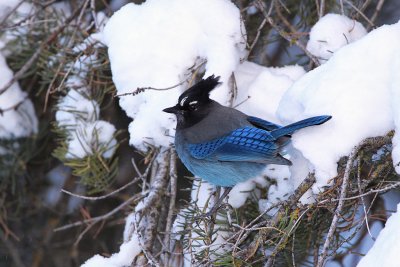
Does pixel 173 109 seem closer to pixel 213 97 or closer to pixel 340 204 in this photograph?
pixel 213 97

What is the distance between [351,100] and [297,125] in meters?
0.19

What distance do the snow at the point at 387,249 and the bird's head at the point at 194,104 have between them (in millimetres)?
1043

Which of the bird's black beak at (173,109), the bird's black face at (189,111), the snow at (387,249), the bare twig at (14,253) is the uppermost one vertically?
the snow at (387,249)

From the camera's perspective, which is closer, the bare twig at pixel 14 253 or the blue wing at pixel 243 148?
the blue wing at pixel 243 148

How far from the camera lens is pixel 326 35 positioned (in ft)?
8.73

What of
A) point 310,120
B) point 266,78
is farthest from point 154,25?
point 310,120

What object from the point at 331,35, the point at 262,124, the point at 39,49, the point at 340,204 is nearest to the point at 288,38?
the point at 331,35

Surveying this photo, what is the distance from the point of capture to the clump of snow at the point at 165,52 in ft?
8.90

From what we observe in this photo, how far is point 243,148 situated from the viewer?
2713mm

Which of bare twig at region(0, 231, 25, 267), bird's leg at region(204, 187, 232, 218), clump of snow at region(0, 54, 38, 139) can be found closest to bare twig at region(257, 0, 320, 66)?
bird's leg at region(204, 187, 232, 218)

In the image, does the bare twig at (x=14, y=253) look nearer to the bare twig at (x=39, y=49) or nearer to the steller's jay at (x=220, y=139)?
the bare twig at (x=39, y=49)

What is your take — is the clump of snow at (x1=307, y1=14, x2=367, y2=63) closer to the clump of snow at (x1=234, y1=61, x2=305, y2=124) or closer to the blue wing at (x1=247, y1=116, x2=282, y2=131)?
the clump of snow at (x1=234, y1=61, x2=305, y2=124)

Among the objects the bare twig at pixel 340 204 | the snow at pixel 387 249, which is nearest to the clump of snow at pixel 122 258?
the bare twig at pixel 340 204

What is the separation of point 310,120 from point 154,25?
3.01ft
